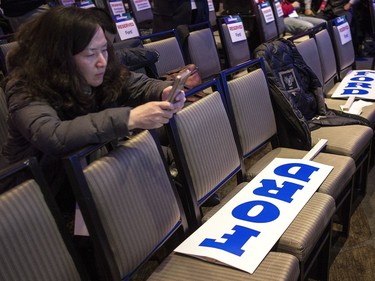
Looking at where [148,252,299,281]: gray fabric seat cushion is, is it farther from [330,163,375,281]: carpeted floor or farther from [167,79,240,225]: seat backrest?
[330,163,375,281]: carpeted floor

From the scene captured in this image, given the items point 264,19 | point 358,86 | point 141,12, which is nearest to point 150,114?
point 358,86

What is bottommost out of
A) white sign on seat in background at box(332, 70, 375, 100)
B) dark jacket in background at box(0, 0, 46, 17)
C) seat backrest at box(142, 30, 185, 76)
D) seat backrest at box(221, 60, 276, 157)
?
white sign on seat in background at box(332, 70, 375, 100)

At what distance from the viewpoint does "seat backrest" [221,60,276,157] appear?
154 centimetres

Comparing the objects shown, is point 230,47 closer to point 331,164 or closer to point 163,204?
point 331,164

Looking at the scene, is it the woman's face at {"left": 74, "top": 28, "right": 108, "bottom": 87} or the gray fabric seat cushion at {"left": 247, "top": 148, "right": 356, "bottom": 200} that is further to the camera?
the gray fabric seat cushion at {"left": 247, "top": 148, "right": 356, "bottom": 200}

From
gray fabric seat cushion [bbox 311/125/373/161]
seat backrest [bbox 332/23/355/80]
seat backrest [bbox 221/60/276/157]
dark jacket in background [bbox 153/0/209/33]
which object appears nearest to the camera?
seat backrest [bbox 221/60/276/157]

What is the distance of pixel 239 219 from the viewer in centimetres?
122

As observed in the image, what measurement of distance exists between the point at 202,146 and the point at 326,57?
1551mm

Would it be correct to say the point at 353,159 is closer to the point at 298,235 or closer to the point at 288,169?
the point at 288,169

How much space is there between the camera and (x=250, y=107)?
1.62m

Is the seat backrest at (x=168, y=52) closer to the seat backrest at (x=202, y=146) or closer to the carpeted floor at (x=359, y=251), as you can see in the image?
the seat backrest at (x=202, y=146)

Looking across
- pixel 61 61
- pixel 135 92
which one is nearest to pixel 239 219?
pixel 135 92

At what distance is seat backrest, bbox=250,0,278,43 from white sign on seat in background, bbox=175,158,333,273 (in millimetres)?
2126

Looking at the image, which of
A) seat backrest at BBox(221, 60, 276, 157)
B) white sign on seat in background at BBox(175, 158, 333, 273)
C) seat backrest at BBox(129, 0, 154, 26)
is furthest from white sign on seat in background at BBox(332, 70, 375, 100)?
seat backrest at BBox(129, 0, 154, 26)
